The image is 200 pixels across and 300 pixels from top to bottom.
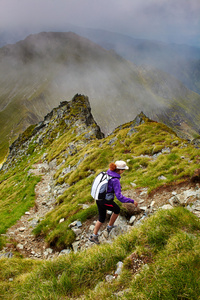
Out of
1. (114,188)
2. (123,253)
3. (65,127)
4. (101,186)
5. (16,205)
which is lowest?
(16,205)

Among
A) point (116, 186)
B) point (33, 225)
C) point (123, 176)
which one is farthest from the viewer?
point (123, 176)

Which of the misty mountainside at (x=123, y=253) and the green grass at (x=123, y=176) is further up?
the misty mountainside at (x=123, y=253)

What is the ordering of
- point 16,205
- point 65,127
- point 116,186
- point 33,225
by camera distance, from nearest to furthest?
1. point 116,186
2. point 33,225
3. point 16,205
4. point 65,127

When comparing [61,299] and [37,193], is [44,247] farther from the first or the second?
[37,193]

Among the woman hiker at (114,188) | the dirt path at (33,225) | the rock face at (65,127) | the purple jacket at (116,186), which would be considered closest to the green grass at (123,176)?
the dirt path at (33,225)

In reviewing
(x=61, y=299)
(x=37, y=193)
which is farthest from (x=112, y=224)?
(x=37, y=193)

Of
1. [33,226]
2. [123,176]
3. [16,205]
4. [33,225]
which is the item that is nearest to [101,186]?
[123,176]

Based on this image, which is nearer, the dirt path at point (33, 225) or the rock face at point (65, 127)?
the dirt path at point (33, 225)

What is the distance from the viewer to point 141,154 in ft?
72.9

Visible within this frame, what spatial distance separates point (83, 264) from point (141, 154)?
18.2 metres

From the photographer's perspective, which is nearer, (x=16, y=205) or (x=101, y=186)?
(x=101, y=186)

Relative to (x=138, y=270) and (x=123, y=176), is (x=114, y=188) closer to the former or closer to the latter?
(x=138, y=270)

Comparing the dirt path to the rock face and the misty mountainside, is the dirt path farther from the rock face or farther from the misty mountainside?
the rock face

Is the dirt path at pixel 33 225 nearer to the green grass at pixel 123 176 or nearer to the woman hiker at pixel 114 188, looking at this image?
the green grass at pixel 123 176
